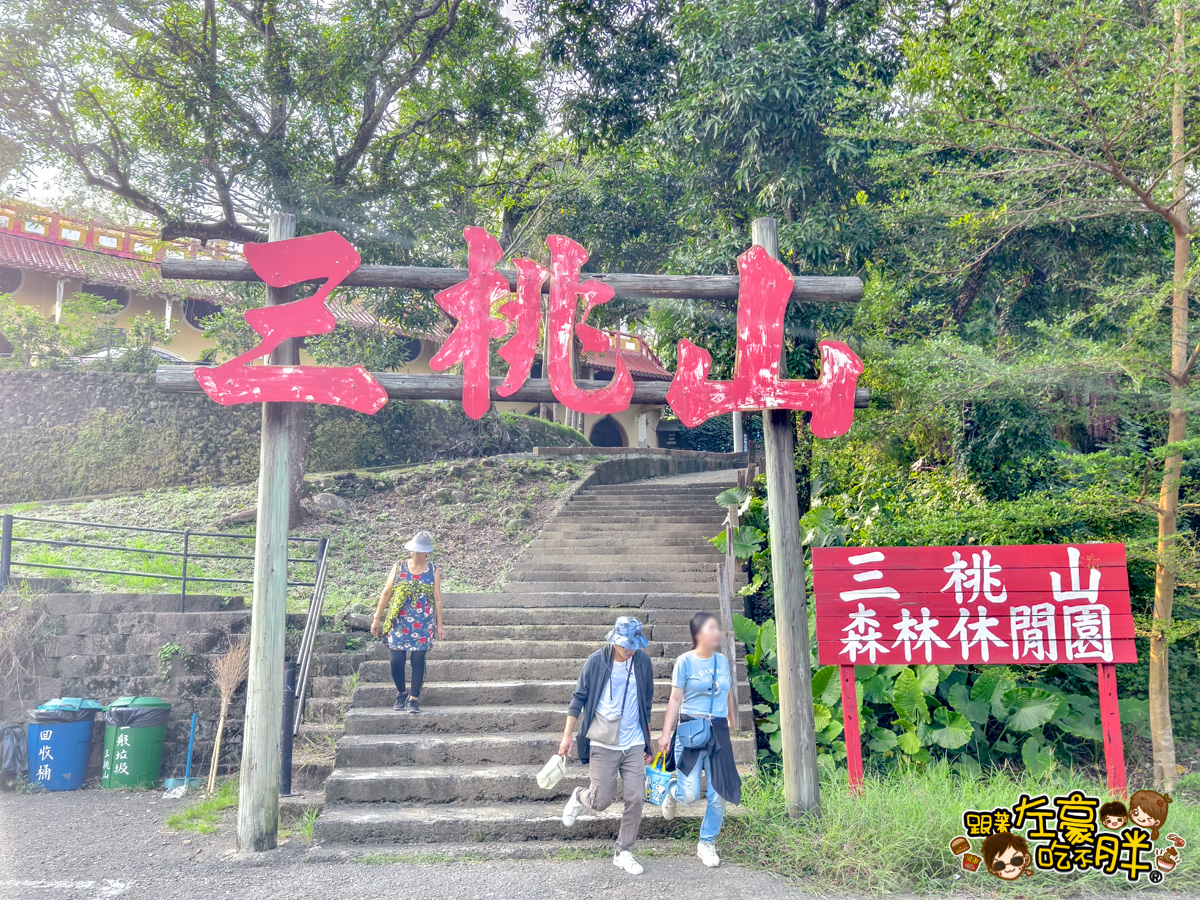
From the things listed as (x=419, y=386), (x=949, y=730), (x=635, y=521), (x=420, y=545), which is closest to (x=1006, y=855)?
(x=949, y=730)

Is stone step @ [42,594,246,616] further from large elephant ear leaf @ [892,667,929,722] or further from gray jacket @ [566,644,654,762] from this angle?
large elephant ear leaf @ [892,667,929,722]

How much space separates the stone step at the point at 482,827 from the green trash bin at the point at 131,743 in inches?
101

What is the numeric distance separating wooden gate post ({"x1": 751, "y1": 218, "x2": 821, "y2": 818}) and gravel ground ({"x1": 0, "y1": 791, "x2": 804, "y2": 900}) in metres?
0.74

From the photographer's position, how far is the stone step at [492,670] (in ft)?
23.5

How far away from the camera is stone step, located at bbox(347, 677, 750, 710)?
679 cm

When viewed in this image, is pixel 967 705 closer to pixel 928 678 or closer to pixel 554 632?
pixel 928 678

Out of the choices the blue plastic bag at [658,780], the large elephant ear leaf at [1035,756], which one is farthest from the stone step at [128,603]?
the large elephant ear leaf at [1035,756]

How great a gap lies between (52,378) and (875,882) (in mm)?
14791

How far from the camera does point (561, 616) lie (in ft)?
26.8

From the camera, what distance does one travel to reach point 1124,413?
7.23 m

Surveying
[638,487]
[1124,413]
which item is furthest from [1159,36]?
[638,487]

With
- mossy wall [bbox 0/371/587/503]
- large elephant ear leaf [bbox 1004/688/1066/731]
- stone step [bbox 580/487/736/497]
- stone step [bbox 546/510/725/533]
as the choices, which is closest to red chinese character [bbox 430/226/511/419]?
large elephant ear leaf [bbox 1004/688/1066/731]

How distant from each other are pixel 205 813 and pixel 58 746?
173 cm

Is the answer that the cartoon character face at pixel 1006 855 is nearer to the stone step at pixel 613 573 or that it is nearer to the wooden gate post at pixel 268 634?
the wooden gate post at pixel 268 634
